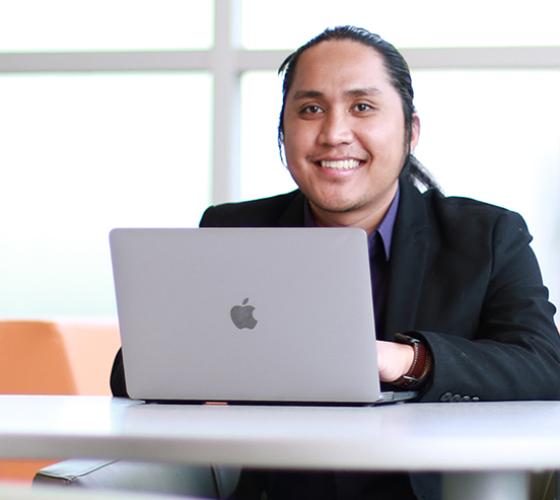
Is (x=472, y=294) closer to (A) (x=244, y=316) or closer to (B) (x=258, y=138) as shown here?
(A) (x=244, y=316)

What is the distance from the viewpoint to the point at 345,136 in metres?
2.49

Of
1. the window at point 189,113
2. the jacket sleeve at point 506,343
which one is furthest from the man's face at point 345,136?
the window at point 189,113

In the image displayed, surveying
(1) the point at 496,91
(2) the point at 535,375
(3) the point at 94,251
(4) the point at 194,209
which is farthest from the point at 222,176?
(2) the point at 535,375

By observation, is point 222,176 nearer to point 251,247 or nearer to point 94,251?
point 94,251

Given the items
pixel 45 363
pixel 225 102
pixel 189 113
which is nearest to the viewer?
pixel 45 363

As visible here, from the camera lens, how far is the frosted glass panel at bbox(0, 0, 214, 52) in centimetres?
553

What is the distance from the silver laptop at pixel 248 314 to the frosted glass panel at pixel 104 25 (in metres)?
3.84

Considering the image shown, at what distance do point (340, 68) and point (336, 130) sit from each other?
0.46 feet

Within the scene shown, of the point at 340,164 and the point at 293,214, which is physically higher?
the point at 340,164

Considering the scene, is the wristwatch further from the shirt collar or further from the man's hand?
the shirt collar

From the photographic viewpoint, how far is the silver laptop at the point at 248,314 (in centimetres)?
168

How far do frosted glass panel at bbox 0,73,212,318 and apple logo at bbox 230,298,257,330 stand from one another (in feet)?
12.4

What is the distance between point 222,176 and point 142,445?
414cm

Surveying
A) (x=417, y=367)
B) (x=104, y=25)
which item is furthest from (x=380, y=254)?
→ (x=104, y=25)
